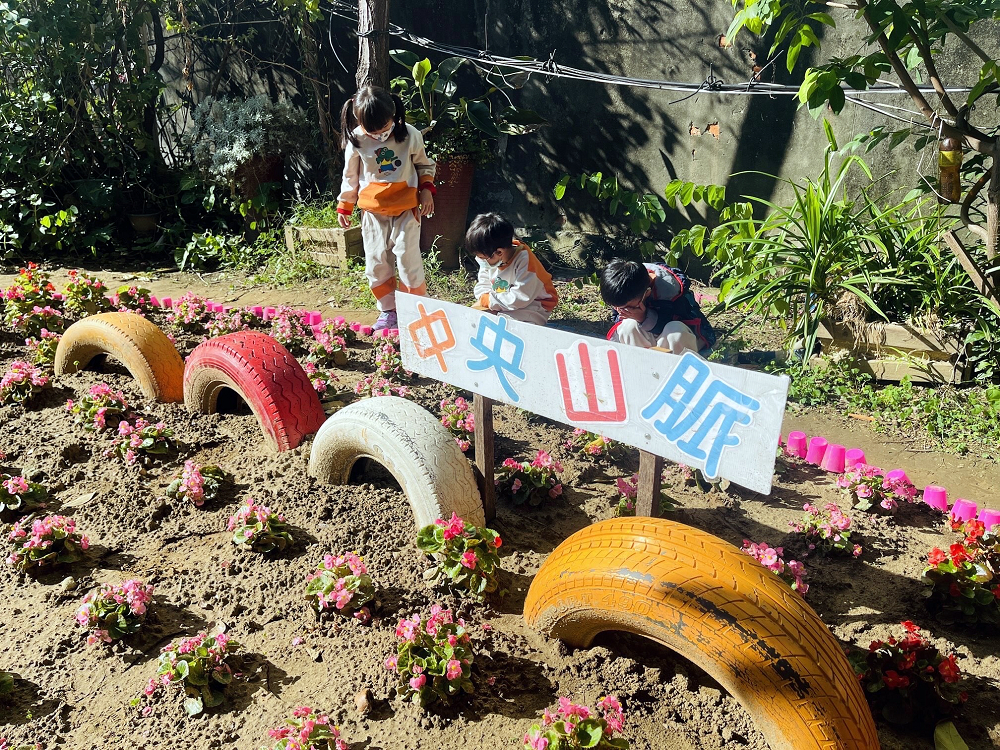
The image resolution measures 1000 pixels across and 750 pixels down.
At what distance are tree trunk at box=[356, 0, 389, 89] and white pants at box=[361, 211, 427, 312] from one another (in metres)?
1.77

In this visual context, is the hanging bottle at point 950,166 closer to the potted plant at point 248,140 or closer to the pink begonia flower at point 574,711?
the pink begonia flower at point 574,711

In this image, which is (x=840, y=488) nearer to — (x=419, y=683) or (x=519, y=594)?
(x=519, y=594)

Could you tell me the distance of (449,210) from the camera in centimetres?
633

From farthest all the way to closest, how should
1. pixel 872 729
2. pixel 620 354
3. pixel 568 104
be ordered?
pixel 568 104, pixel 620 354, pixel 872 729

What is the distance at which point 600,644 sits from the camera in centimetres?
212

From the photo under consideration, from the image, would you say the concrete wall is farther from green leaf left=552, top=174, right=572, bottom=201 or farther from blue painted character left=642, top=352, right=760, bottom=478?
blue painted character left=642, top=352, right=760, bottom=478

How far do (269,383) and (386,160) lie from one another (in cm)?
194

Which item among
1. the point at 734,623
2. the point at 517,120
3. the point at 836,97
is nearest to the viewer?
the point at 734,623

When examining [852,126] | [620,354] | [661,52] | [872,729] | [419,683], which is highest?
[661,52]

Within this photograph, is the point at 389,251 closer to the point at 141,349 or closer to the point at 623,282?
the point at 141,349

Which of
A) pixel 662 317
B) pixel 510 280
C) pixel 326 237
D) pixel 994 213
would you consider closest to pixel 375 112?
pixel 510 280

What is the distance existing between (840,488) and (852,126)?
10.1ft

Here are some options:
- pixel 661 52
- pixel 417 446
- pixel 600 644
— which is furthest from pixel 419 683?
pixel 661 52

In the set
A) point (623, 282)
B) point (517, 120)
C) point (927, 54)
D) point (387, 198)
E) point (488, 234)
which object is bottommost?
point (623, 282)
